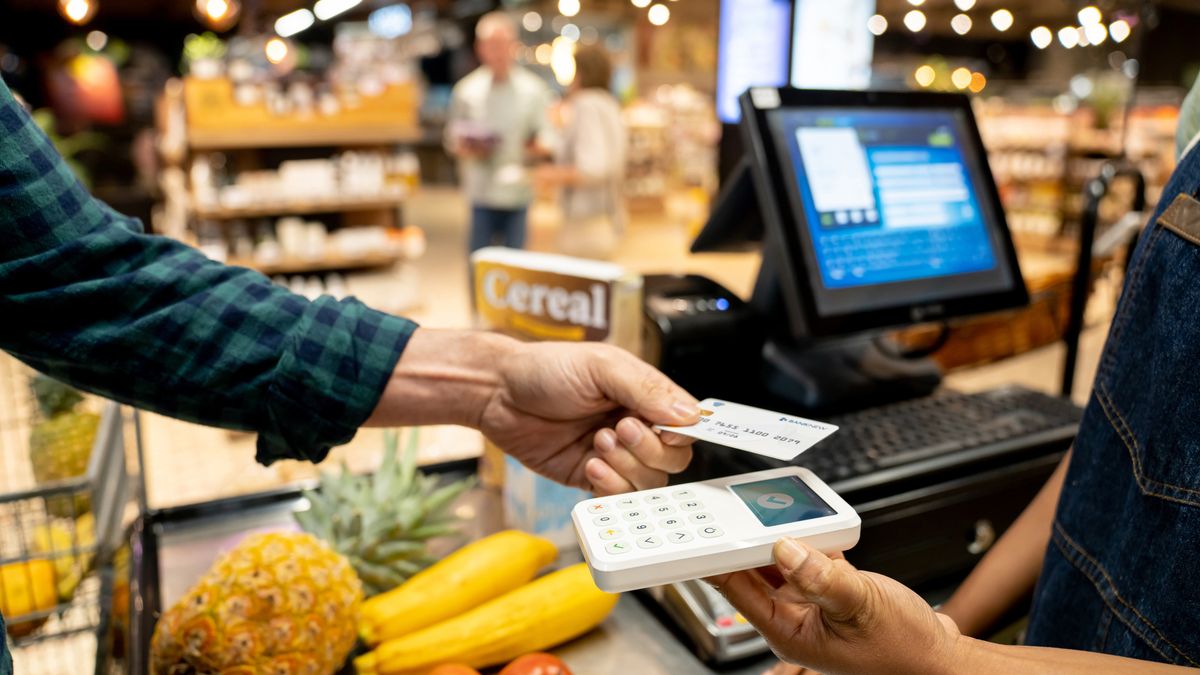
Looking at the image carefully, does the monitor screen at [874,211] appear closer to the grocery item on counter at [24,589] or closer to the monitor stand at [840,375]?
the monitor stand at [840,375]

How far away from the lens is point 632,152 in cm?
1121

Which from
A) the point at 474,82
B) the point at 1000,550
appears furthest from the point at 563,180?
the point at 1000,550

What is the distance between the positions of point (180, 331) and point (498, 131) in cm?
421

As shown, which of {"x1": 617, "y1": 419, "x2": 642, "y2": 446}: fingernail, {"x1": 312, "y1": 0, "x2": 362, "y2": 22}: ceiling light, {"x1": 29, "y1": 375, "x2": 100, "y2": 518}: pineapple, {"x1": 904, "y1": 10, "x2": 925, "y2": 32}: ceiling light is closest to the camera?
{"x1": 617, "y1": 419, "x2": 642, "y2": 446}: fingernail

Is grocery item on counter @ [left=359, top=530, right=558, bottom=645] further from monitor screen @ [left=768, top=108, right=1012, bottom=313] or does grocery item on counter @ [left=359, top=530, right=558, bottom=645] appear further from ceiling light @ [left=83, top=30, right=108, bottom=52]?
ceiling light @ [left=83, top=30, right=108, bottom=52]

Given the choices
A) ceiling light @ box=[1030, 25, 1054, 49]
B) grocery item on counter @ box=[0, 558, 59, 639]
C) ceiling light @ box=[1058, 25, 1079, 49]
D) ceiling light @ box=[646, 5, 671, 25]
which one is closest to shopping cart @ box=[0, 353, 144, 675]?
grocery item on counter @ box=[0, 558, 59, 639]

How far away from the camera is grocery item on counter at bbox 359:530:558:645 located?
100cm

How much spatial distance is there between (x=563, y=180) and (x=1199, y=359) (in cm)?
463

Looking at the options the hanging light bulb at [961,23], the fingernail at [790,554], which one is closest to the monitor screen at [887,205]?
the fingernail at [790,554]

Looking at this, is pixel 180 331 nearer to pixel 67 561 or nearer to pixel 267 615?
pixel 267 615

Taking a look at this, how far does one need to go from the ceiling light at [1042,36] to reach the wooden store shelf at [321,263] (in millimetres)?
19086

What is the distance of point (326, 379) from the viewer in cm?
100

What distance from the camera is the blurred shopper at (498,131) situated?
4902 millimetres

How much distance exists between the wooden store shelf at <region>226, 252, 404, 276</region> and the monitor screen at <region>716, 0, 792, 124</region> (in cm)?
209
